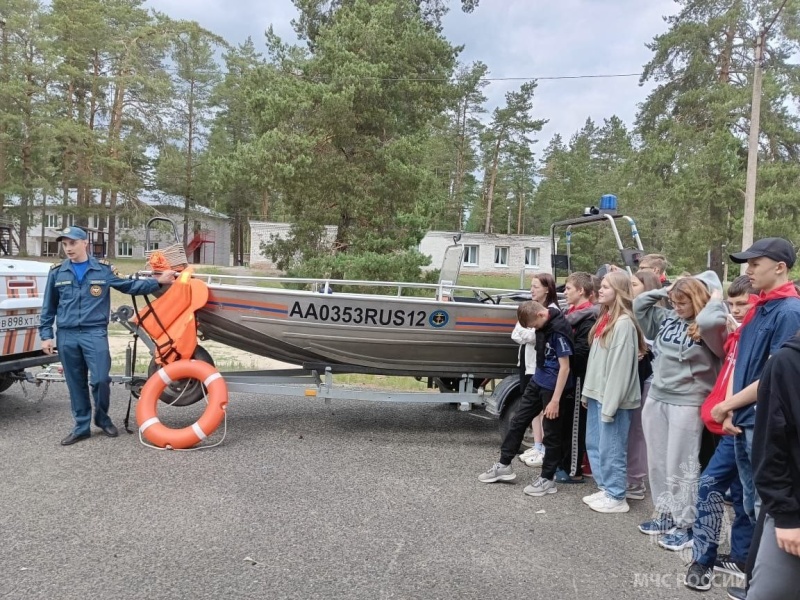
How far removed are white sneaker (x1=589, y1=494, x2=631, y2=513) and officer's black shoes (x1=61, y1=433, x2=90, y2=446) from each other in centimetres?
411

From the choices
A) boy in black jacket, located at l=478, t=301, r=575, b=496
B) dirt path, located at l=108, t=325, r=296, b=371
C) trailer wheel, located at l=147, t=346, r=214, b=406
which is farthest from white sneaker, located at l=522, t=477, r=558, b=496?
dirt path, located at l=108, t=325, r=296, b=371

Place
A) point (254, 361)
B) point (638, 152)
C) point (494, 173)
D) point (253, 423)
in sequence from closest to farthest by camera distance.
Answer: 1. point (253, 423)
2. point (254, 361)
3. point (638, 152)
4. point (494, 173)

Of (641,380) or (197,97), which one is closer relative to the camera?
(641,380)

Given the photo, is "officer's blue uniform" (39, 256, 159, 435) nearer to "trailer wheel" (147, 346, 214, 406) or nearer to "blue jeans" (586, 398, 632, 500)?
"trailer wheel" (147, 346, 214, 406)

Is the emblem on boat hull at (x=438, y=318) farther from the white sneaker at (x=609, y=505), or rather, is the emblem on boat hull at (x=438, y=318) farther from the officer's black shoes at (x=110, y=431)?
the officer's black shoes at (x=110, y=431)

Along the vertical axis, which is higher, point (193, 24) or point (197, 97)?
point (193, 24)

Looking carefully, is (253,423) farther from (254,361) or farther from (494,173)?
(494,173)

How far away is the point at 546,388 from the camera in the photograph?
410 centimetres

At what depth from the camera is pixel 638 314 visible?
3799 mm

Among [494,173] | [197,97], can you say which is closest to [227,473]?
[197,97]

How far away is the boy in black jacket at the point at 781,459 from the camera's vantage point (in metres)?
1.71

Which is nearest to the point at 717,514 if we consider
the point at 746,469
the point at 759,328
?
the point at 746,469

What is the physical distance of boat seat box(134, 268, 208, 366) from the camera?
16.1ft

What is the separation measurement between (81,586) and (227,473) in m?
1.54
